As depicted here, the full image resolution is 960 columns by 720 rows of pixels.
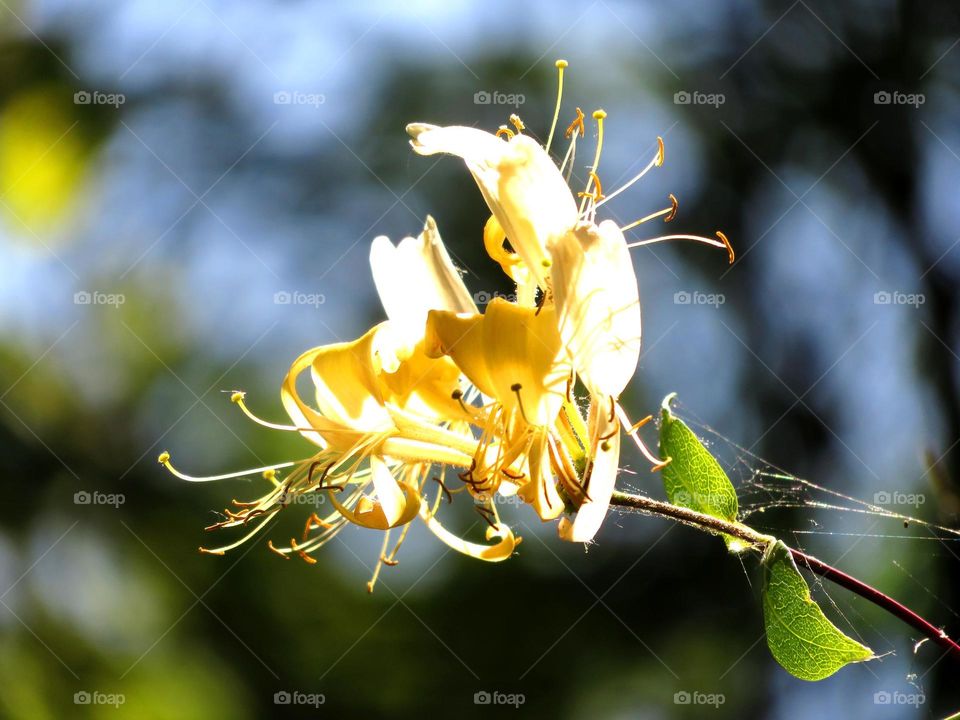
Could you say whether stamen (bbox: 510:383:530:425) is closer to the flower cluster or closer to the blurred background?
the flower cluster

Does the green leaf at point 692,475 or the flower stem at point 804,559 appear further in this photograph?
the green leaf at point 692,475

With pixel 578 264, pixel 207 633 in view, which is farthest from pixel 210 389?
pixel 578 264

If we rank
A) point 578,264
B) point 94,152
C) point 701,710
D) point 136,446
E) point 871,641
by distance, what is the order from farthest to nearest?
point 94,152, point 136,446, point 701,710, point 871,641, point 578,264

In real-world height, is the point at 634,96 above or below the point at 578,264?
above

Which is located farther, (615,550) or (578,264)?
(615,550)

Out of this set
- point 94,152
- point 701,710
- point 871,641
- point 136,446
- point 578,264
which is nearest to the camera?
point 578,264

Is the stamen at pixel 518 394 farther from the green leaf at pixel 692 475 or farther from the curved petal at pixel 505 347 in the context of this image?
the green leaf at pixel 692 475

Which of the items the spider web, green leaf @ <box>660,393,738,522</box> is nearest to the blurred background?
the spider web

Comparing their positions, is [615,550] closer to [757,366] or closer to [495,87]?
[757,366]

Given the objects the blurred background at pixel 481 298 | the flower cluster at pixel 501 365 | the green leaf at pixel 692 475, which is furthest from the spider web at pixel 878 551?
the flower cluster at pixel 501 365
